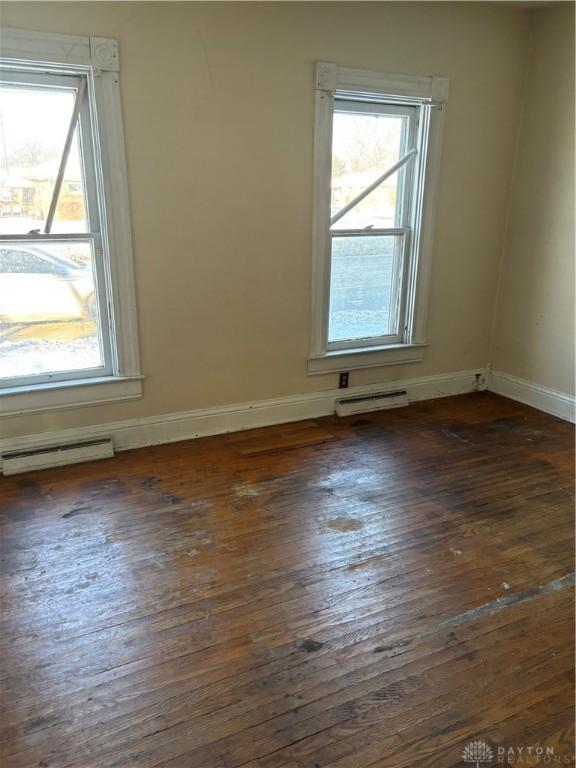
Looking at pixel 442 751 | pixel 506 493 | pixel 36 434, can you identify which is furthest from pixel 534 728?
pixel 36 434

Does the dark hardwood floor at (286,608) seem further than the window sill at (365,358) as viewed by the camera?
No

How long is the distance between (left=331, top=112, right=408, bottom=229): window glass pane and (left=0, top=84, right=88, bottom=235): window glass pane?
5.07 feet

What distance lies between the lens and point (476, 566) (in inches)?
90.7

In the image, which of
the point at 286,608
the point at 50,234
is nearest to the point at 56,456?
the point at 50,234

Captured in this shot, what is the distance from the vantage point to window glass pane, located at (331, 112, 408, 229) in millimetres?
3459

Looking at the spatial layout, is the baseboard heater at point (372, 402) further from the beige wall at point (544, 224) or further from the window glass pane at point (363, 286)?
the beige wall at point (544, 224)

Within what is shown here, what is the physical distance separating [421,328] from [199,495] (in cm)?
211

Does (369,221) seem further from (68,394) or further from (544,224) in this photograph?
(68,394)

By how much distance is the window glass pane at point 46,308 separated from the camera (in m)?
2.91

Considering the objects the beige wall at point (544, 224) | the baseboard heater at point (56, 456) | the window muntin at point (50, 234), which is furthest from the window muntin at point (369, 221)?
the baseboard heater at point (56, 456)

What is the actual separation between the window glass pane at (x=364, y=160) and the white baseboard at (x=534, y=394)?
160 cm

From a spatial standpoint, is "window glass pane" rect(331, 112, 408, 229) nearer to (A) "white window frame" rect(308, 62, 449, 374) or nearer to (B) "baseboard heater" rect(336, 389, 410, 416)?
(A) "white window frame" rect(308, 62, 449, 374)

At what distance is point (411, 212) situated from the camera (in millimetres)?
3812

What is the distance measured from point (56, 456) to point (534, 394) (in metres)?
3.30
